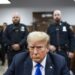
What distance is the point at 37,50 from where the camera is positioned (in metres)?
2.17

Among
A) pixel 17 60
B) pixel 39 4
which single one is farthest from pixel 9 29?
pixel 39 4

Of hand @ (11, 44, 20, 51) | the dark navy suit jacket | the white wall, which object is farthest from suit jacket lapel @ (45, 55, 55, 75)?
the white wall

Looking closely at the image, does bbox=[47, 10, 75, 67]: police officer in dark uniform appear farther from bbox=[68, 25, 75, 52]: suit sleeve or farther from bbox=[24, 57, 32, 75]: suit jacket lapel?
bbox=[24, 57, 32, 75]: suit jacket lapel

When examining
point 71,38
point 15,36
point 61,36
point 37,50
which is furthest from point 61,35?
point 37,50

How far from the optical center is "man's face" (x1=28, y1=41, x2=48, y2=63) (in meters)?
2.17

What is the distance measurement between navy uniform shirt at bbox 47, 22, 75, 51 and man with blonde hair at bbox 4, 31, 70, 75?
3.12m

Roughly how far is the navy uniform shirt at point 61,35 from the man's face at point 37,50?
3.33 meters

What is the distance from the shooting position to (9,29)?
5773 millimetres

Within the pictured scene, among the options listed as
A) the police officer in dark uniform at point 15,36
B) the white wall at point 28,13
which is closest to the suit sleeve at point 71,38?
the police officer in dark uniform at point 15,36

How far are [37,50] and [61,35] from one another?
3.43 meters

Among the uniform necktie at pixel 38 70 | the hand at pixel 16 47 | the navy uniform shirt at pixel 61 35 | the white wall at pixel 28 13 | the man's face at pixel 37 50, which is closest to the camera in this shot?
the man's face at pixel 37 50

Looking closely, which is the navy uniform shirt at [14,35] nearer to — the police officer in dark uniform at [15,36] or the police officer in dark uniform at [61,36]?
the police officer in dark uniform at [15,36]

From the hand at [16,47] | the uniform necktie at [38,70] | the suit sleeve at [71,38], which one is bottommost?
the hand at [16,47]

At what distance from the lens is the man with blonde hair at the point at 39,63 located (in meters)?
2.19
